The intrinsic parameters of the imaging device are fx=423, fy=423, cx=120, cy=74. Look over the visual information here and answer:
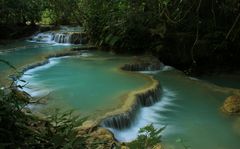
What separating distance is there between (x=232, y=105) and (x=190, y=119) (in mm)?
890

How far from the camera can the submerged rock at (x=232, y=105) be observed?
789 cm

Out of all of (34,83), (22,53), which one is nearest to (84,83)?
(34,83)

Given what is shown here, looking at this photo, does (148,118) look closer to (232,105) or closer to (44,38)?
(232,105)

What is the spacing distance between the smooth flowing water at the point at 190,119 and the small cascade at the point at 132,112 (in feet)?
0.34

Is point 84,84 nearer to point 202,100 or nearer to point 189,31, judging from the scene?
point 202,100

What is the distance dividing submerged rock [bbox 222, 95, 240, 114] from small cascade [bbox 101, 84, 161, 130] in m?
1.38

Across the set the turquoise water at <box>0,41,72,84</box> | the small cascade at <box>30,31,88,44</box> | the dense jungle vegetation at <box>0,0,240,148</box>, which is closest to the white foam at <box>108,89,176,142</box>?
the dense jungle vegetation at <box>0,0,240,148</box>

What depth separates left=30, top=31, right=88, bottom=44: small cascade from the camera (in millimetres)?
16938

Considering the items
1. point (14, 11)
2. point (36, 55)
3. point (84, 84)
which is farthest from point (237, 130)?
point (14, 11)

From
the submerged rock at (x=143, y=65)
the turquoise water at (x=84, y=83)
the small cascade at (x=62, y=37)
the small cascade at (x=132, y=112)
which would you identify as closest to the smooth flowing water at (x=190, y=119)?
the small cascade at (x=132, y=112)

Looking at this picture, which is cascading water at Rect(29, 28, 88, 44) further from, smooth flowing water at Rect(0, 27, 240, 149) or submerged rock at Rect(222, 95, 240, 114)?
submerged rock at Rect(222, 95, 240, 114)

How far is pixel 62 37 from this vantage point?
17609 mm

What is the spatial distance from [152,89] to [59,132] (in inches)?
244

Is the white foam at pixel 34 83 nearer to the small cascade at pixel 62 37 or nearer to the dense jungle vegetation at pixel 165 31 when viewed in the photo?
the dense jungle vegetation at pixel 165 31
